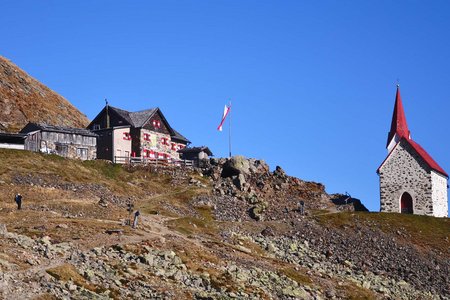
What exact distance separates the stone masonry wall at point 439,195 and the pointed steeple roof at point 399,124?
783cm

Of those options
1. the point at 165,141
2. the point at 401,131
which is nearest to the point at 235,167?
the point at 165,141

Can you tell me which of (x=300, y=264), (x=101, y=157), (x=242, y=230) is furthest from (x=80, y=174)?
(x=300, y=264)

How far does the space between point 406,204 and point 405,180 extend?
345 cm

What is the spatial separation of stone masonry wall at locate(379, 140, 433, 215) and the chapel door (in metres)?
0.51

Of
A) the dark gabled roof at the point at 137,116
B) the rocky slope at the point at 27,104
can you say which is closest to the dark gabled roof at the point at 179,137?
the dark gabled roof at the point at 137,116

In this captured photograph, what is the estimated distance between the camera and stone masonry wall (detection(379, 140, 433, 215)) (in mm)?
95500

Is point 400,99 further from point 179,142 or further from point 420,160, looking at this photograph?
point 179,142

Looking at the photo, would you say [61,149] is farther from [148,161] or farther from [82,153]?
[148,161]

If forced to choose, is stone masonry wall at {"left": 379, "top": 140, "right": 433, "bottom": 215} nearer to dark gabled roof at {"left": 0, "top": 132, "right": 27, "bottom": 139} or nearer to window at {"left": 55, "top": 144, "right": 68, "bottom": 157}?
window at {"left": 55, "top": 144, "right": 68, "bottom": 157}

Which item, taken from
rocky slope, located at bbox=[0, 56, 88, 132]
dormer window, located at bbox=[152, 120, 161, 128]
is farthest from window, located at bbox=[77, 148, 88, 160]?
rocky slope, located at bbox=[0, 56, 88, 132]

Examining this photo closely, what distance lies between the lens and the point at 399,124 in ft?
343

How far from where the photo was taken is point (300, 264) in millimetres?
69750

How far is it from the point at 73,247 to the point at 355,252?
3587 centimetres

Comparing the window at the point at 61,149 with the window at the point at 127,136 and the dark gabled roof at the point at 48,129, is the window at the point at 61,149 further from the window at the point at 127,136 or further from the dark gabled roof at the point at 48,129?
the window at the point at 127,136
